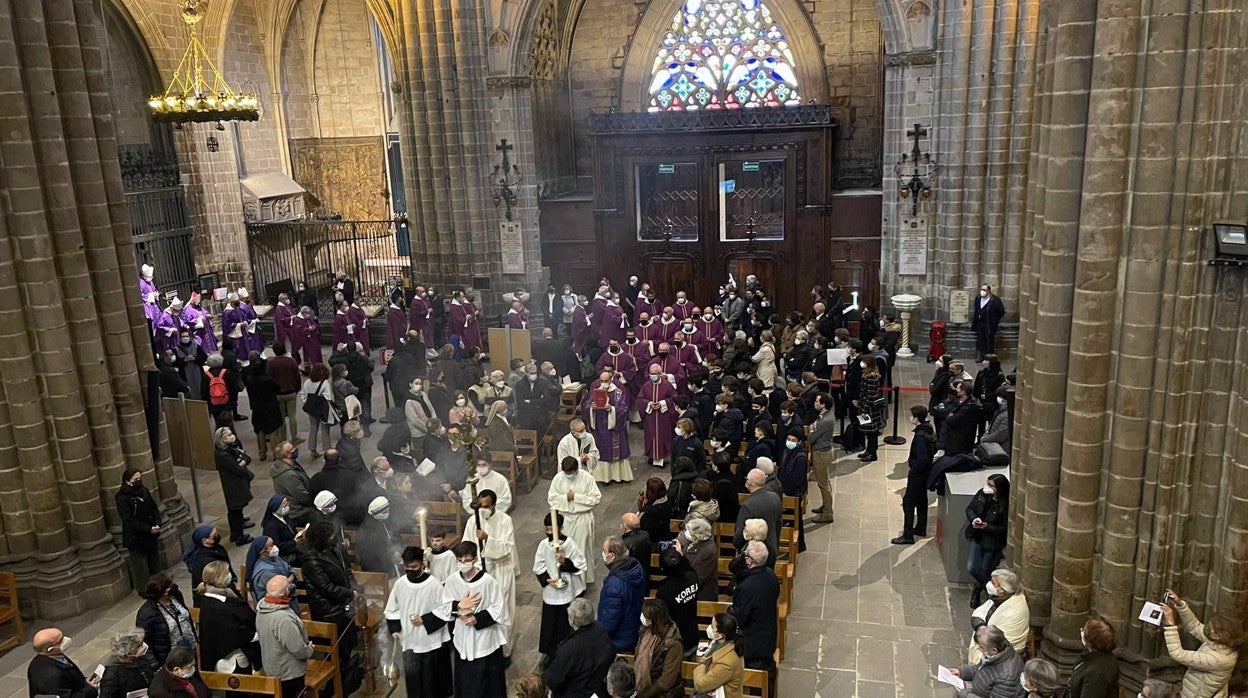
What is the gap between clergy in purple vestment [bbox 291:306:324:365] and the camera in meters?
18.7

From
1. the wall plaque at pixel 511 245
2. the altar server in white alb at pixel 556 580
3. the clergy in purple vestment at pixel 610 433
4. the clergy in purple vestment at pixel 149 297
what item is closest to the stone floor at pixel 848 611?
the clergy in purple vestment at pixel 610 433

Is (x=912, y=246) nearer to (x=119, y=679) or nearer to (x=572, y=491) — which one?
(x=572, y=491)

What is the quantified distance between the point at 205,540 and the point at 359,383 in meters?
7.20

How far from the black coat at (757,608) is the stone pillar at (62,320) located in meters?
7.20

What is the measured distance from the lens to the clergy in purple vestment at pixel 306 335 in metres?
18.7

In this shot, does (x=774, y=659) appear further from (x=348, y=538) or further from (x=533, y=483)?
(x=533, y=483)

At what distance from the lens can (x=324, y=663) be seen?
26.8ft

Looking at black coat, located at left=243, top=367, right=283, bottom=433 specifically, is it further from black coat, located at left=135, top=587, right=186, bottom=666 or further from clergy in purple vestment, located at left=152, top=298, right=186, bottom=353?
black coat, located at left=135, top=587, right=186, bottom=666

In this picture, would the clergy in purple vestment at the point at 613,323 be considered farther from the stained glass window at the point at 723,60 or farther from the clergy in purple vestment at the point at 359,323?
the stained glass window at the point at 723,60

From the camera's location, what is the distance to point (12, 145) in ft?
31.5

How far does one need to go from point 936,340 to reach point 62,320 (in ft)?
46.7

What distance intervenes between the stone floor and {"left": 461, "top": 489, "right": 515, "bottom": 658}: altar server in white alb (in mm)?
742

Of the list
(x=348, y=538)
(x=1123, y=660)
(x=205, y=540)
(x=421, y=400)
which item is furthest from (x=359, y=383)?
(x=1123, y=660)

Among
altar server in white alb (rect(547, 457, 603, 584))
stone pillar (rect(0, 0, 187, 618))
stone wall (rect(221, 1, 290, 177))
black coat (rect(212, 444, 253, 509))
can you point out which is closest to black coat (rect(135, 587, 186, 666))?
stone pillar (rect(0, 0, 187, 618))
